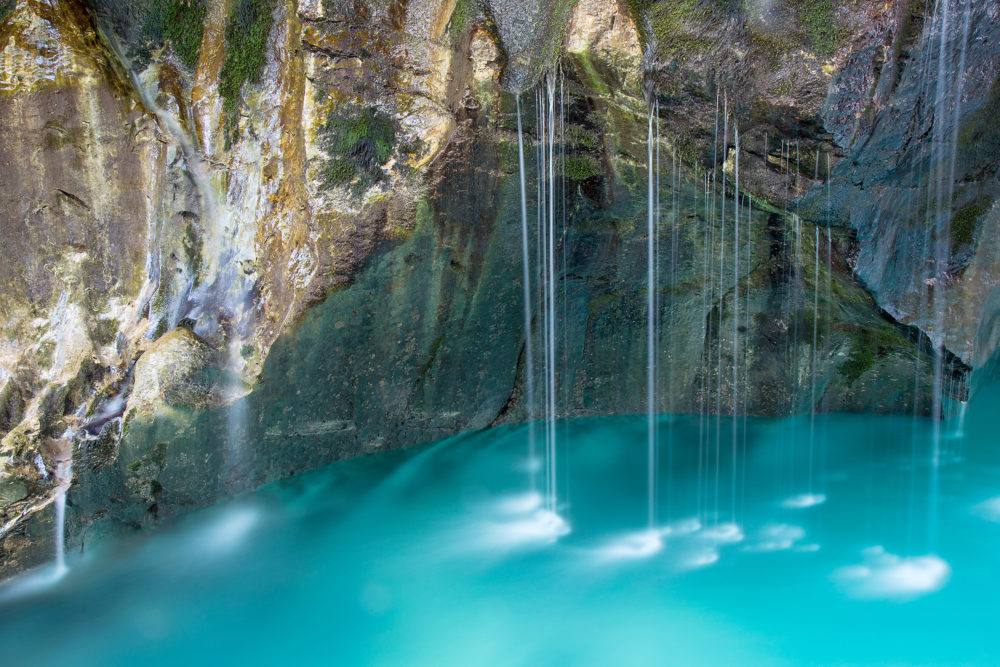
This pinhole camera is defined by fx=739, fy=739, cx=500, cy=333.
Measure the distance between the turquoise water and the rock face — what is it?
0.62m

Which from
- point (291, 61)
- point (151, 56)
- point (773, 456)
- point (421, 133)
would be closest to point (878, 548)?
point (773, 456)

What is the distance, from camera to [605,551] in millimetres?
5117

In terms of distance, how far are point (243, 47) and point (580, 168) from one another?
2692 millimetres

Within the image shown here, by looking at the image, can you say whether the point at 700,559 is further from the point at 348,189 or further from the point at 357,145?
the point at 357,145

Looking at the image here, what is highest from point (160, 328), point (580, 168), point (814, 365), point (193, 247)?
point (580, 168)

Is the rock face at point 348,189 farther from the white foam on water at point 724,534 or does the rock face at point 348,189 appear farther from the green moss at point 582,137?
the white foam on water at point 724,534

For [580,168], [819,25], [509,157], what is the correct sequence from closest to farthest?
1. [819,25]
2. [509,157]
3. [580,168]

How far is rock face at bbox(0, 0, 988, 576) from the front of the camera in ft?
15.2

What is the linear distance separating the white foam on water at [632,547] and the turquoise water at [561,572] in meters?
0.02

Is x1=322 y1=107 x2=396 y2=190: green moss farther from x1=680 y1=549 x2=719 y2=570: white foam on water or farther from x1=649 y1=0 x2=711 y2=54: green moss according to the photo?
x1=680 y1=549 x2=719 y2=570: white foam on water

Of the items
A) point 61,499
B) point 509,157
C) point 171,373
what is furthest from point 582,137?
point 61,499

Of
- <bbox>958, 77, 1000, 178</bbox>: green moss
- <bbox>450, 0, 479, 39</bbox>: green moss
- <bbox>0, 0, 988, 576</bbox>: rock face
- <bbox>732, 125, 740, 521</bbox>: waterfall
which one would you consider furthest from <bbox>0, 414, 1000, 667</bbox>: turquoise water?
<bbox>450, 0, 479, 39</bbox>: green moss

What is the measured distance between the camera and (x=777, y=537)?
523 centimetres

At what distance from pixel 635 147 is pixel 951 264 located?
109 inches
